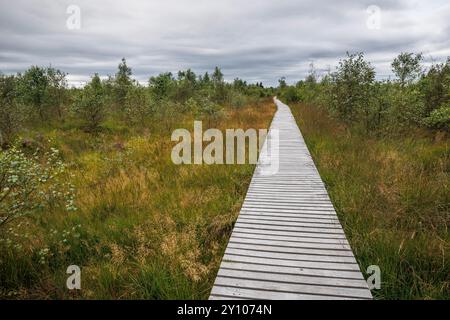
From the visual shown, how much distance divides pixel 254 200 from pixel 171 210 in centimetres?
144

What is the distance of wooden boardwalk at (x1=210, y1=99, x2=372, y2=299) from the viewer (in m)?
2.78

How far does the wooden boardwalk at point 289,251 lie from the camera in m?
2.78

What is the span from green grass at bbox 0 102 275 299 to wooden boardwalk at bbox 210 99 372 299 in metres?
0.25

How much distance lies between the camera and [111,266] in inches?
130

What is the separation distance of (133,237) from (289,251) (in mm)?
2177

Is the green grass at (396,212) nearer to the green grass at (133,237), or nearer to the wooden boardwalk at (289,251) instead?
the wooden boardwalk at (289,251)

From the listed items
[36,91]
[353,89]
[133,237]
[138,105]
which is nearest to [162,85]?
[36,91]

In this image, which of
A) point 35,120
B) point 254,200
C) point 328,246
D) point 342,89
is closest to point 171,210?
point 254,200

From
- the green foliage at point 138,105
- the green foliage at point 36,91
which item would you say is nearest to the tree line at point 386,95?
the green foliage at point 138,105

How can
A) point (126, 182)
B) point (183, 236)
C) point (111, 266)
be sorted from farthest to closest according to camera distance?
1. point (126, 182)
2. point (183, 236)
3. point (111, 266)

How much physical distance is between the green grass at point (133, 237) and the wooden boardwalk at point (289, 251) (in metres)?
0.25

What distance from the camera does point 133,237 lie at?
403 centimetres

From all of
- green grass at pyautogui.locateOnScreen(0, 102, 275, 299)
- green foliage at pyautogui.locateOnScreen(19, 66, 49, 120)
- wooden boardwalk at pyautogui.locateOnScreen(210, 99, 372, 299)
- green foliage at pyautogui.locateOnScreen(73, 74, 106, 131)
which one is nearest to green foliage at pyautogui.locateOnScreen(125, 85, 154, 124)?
green foliage at pyautogui.locateOnScreen(73, 74, 106, 131)
